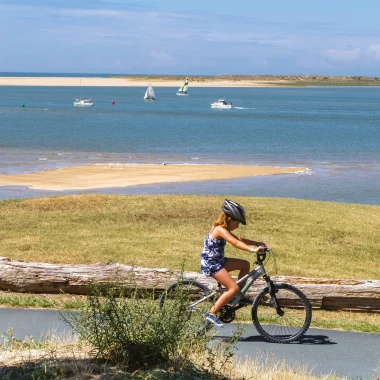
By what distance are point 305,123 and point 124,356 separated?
87.8 m

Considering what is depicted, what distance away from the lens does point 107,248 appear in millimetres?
16328

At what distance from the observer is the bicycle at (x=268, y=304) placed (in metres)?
9.16

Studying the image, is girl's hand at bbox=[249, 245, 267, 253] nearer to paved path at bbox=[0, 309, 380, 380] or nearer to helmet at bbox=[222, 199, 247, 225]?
helmet at bbox=[222, 199, 247, 225]

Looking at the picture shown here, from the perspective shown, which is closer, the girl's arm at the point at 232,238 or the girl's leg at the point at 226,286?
the girl's arm at the point at 232,238

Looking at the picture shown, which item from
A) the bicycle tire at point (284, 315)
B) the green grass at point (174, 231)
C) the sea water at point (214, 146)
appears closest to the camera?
the bicycle tire at point (284, 315)

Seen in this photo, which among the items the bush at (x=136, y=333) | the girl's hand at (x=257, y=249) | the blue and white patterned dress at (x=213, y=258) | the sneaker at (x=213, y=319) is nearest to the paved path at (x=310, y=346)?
the sneaker at (x=213, y=319)

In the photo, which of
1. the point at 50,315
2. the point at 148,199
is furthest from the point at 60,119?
the point at 50,315

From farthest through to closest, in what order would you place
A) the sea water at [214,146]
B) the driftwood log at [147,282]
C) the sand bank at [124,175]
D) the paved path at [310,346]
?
the sea water at [214,146] < the sand bank at [124,175] < the driftwood log at [147,282] < the paved path at [310,346]

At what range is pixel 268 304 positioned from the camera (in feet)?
30.7

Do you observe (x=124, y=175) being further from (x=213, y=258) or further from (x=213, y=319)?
(x=213, y=258)

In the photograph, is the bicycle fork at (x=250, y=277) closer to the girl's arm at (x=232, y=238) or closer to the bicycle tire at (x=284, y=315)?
the bicycle tire at (x=284, y=315)

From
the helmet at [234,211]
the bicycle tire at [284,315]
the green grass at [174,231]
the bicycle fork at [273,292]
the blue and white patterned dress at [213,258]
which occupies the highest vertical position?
the helmet at [234,211]

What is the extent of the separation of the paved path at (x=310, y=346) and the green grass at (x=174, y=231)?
4.83 meters

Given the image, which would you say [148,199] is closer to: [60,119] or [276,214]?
[276,214]
